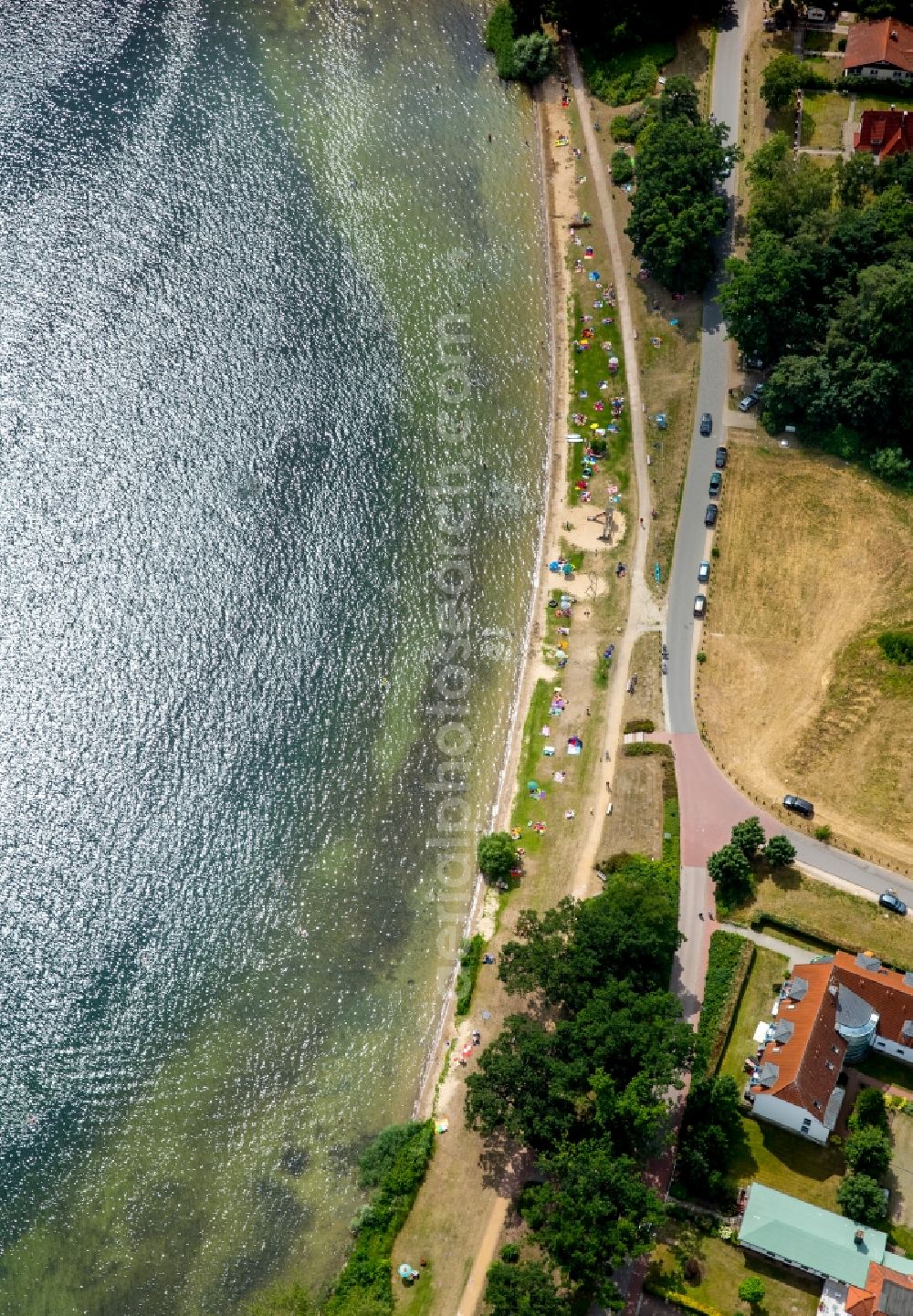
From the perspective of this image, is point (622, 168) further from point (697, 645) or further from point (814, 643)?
point (814, 643)

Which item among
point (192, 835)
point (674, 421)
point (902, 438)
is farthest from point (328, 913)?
point (902, 438)

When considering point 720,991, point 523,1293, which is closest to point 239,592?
point 720,991

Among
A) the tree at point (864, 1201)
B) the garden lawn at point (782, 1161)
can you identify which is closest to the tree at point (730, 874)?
the garden lawn at point (782, 1161)

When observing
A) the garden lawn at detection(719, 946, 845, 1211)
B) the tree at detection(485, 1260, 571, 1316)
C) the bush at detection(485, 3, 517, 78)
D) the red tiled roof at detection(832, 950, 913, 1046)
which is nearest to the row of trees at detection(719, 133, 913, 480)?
the bush at detection(485, 3, 517, 78)

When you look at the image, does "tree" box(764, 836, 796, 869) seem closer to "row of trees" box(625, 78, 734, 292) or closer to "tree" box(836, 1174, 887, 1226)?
"tree" box(836, 1174, 887, 1226)

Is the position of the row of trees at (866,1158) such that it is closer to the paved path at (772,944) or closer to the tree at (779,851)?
the paved path at (772,944)

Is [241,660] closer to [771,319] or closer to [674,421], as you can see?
[674,421]
